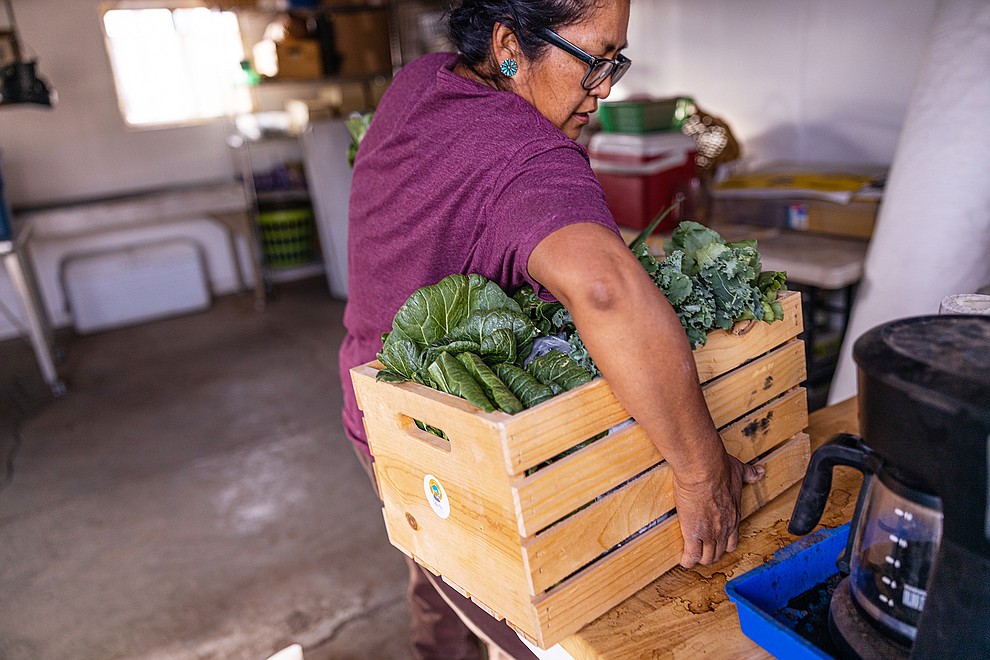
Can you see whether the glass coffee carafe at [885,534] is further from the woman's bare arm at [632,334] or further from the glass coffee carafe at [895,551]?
the woman's bare arm at [632,334]

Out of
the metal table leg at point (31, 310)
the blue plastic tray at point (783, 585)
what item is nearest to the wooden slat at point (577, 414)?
the blue plastic tray at point (783, 585)

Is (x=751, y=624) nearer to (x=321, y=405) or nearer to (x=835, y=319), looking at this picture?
(x=835, y=319)

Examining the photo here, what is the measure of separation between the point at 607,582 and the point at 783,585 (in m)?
0.19

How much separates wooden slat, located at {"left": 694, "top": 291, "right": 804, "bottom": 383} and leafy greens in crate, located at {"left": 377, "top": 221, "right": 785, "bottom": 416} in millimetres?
16

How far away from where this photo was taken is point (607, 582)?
87cm

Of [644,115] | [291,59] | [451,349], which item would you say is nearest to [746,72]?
[644,115]

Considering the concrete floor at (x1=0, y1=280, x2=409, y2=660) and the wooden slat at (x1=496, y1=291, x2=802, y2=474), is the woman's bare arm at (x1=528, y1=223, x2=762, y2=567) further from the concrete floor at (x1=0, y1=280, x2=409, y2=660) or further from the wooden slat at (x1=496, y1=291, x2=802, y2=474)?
the concrete floor at (x1=0, y1=280, x2=409, y2=660)

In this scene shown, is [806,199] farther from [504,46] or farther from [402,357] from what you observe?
[402,357]

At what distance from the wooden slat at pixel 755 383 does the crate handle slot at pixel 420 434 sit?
0.34m

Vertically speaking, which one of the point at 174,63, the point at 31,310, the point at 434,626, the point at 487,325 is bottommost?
the point at 434,626

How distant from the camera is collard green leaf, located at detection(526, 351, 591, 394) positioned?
86cm

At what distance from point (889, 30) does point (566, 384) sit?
2.61 m

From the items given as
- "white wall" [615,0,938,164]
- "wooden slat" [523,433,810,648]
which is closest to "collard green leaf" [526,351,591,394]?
"wooden slat" [523,433,810,648]

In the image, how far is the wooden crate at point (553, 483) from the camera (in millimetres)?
795
